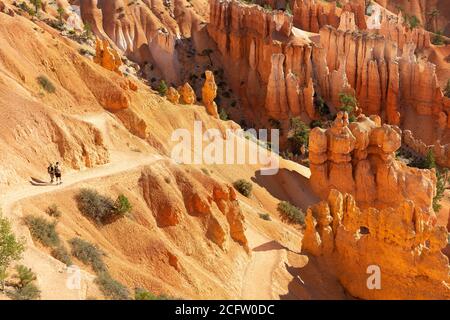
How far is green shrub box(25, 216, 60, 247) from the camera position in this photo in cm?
1925

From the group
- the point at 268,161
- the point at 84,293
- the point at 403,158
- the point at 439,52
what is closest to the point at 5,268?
the point at 84,293

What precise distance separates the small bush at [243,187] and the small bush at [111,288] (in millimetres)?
17084

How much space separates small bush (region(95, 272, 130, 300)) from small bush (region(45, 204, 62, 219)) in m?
3.68

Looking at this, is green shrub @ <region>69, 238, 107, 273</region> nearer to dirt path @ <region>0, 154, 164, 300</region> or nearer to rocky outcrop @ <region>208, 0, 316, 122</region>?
dirt path @ <region>0, 154, 164, 300</region>

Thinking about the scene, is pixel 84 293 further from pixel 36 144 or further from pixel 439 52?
pixel 439 52

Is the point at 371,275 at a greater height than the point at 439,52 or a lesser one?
greater

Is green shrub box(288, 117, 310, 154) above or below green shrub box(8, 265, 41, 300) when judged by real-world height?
below

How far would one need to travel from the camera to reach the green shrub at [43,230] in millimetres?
19250

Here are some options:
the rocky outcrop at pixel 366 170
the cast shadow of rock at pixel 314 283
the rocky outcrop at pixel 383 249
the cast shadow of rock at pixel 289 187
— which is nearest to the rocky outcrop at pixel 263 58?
the cast shadow of rock at pixel 289 187

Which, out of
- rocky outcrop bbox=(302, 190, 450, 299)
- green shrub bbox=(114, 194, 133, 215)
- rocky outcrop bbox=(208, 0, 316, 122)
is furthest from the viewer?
rocky outcrop bbox=(208, 0, 316, 122)

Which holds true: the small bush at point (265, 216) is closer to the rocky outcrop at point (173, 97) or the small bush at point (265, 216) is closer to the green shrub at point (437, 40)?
the rocky outcrop at point (173, 97)

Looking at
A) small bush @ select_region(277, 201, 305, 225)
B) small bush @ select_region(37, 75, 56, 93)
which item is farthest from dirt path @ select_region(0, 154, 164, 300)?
small bush @ select_region(277, 201, 305, 225)

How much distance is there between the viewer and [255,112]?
194ft
